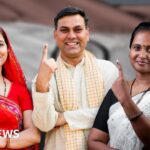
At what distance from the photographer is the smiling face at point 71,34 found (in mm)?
2492

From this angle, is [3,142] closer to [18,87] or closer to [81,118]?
[18,87]

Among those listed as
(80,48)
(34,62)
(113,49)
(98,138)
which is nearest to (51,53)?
(34,62)

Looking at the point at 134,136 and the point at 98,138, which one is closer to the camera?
the point at 134,136

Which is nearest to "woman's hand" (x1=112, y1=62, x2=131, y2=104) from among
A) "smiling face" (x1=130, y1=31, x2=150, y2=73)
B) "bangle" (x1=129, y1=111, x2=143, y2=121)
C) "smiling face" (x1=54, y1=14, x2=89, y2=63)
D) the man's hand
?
"bangle" (x1=129, y1=111, x2=143, y2=121)

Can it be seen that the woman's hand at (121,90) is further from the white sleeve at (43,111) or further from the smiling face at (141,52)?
the white sleeve at (43,111)

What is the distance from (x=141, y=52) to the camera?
2.26 m

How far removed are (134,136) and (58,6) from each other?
1916 millimetres

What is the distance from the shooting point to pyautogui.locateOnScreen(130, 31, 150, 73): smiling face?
7.38ft

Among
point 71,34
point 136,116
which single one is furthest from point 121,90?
point 71,34

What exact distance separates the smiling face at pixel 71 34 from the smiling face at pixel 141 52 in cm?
31

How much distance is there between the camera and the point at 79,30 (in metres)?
2.51

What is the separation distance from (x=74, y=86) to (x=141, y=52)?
41 centimetres

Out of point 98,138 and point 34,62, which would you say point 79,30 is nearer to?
point 98,138

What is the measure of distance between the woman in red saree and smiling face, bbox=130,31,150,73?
52 centimetres
